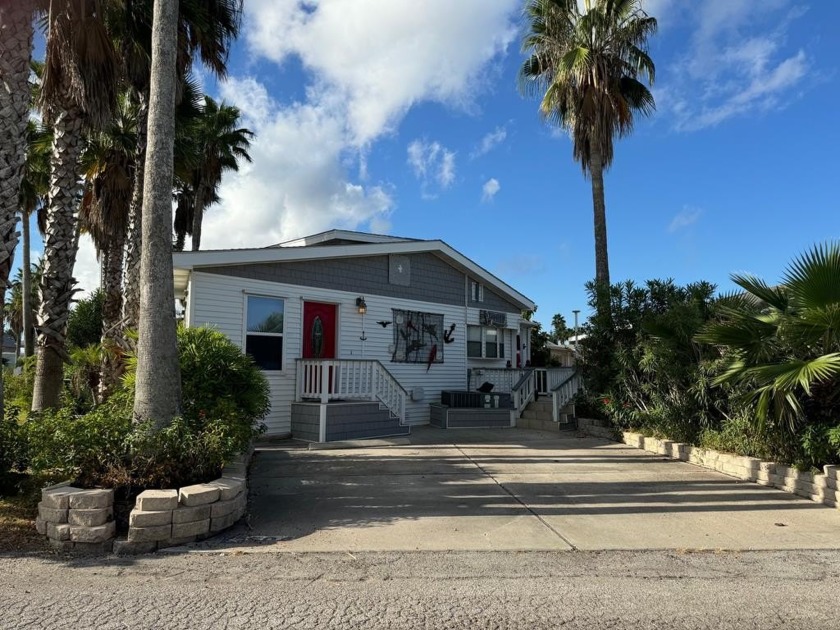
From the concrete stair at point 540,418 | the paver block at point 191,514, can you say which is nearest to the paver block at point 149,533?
the paver block at point 191,514

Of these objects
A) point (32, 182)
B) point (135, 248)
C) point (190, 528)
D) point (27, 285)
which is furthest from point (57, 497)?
point (27, 285)

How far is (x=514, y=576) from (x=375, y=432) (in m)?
7.28

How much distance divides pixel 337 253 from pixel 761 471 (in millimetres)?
8643

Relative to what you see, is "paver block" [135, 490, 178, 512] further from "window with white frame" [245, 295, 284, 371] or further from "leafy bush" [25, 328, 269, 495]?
"window with white frame" [245, 295, 284, 371]

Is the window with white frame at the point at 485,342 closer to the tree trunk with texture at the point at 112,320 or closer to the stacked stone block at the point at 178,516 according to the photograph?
the tree trunk with texture at the point at 112,320

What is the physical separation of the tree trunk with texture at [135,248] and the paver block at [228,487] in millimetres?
5794

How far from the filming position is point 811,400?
7074mm

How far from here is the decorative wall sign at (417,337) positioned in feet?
44.9

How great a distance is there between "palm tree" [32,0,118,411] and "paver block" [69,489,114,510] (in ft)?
13.6

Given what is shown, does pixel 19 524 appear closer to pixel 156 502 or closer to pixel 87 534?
pixel 87 534

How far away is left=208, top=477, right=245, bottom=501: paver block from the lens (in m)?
5.11

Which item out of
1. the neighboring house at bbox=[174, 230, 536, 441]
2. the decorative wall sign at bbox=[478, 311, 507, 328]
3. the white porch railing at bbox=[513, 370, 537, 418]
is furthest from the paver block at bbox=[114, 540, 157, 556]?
the decorative wall sign at bbox=[478, 311, 507, 328]

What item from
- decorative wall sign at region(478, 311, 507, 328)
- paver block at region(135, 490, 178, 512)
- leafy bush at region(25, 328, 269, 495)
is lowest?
paver block at region(135, 490, 178, 512)

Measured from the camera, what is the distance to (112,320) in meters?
13.3
